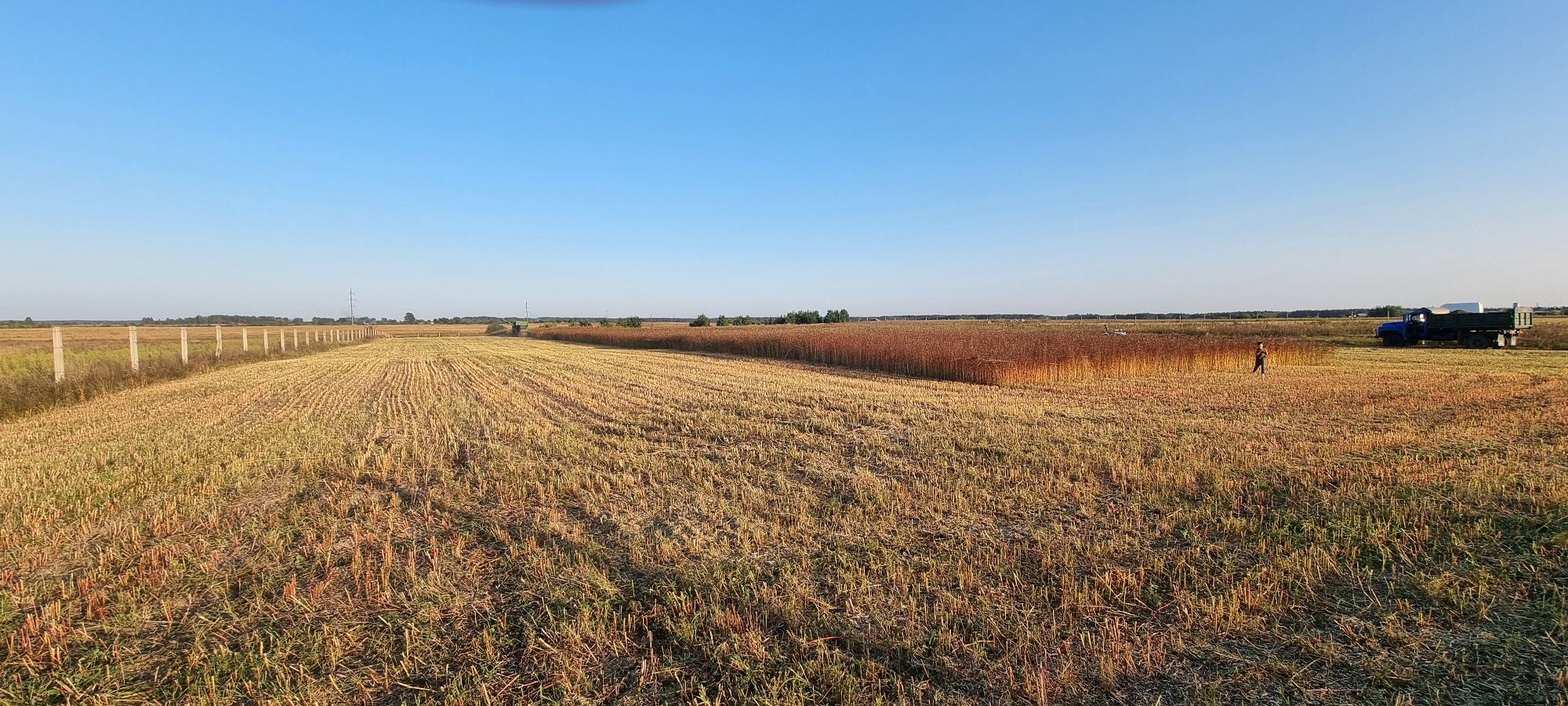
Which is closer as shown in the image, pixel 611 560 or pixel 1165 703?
pixel 1165 703

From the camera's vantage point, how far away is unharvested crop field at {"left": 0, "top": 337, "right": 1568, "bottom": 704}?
321 centimetres

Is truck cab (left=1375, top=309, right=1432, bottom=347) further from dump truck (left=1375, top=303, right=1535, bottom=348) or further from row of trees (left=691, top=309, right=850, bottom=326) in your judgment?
row of trees (left=691, top=309, right=850, bottom=326)

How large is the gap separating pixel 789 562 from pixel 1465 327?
43228mm

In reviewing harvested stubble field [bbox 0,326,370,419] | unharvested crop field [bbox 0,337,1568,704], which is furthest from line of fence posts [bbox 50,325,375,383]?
unharvested crop field [bbox 0,337,1568,704]

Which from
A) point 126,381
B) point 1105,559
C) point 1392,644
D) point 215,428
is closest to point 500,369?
point 126,381

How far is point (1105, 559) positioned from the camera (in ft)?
15.5

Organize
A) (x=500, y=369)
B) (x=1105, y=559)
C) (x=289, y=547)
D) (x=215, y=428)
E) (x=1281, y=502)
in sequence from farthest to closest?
(x=500, y=369) < (x=215, y=428) < (x=1281, y=502) < (x=289, y=547) < (x=1105, y=559)

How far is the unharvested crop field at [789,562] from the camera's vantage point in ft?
10.5

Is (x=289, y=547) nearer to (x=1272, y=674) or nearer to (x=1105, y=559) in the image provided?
(x=1105, y=559)

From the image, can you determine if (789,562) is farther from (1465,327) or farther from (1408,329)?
(1408,329)

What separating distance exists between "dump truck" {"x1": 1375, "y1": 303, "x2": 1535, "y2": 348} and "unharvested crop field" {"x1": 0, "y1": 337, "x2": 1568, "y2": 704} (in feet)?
95.7

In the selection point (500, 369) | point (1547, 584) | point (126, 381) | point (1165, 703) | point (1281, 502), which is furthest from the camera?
point (500, 369)

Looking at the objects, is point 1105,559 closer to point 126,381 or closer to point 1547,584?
point 1547,584

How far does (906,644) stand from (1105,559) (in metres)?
2.21
